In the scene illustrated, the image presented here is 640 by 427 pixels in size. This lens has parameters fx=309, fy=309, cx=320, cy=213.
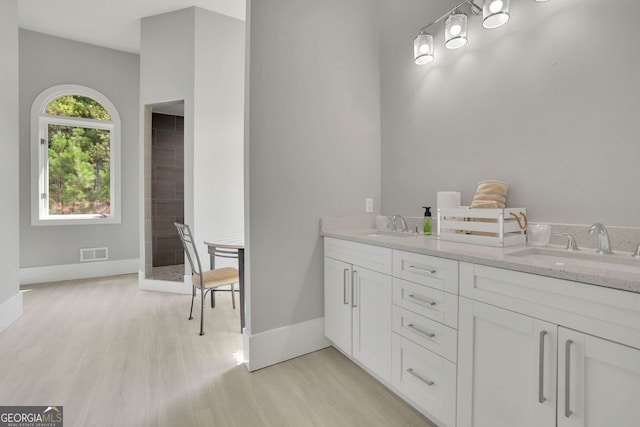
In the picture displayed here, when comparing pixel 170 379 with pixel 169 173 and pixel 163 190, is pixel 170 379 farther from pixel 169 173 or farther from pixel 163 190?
pixel 169 173

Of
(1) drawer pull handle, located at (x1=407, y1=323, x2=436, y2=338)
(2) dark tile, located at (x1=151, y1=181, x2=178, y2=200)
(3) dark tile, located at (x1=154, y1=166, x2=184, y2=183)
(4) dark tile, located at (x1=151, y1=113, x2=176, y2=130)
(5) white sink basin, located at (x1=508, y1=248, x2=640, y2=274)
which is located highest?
(4) dark tile, located at (x1=151, y1=113, x2=176, y2=130)

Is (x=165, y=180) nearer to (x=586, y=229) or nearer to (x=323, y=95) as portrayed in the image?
(x=323, y=95)

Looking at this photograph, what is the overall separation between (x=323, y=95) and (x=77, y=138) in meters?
4.07

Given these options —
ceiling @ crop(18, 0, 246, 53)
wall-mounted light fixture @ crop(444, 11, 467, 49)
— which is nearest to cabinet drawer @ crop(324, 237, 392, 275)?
wall-mounted light fixture @ crop(444, 11, 467, 49)

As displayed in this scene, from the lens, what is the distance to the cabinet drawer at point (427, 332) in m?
1.38

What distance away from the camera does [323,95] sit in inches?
93.9

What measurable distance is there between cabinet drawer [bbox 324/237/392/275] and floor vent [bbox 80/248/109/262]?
13.1ft

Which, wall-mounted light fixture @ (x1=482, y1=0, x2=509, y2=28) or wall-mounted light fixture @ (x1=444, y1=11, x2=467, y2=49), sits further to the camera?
wall-mounted light fixture @ (x1=444, y1=11, x2=467, y2=49)

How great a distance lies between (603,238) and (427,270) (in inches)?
29.8

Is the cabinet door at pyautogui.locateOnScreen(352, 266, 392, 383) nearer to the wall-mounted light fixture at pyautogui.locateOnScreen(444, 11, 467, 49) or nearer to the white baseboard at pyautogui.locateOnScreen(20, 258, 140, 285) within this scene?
the wall-mounted light fixture at pyautogui.locateOnScreen(444, 11, 467, 49)

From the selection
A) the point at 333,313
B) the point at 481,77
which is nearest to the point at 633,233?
the point at 481,77

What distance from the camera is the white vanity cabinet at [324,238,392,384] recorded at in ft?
5.85

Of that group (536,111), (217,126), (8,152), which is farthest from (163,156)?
(536,111)

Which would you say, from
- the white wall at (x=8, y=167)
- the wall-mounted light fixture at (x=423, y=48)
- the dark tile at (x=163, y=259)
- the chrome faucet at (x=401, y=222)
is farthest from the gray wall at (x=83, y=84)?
the wall-mounted light fixture at (x=423, y=48)
